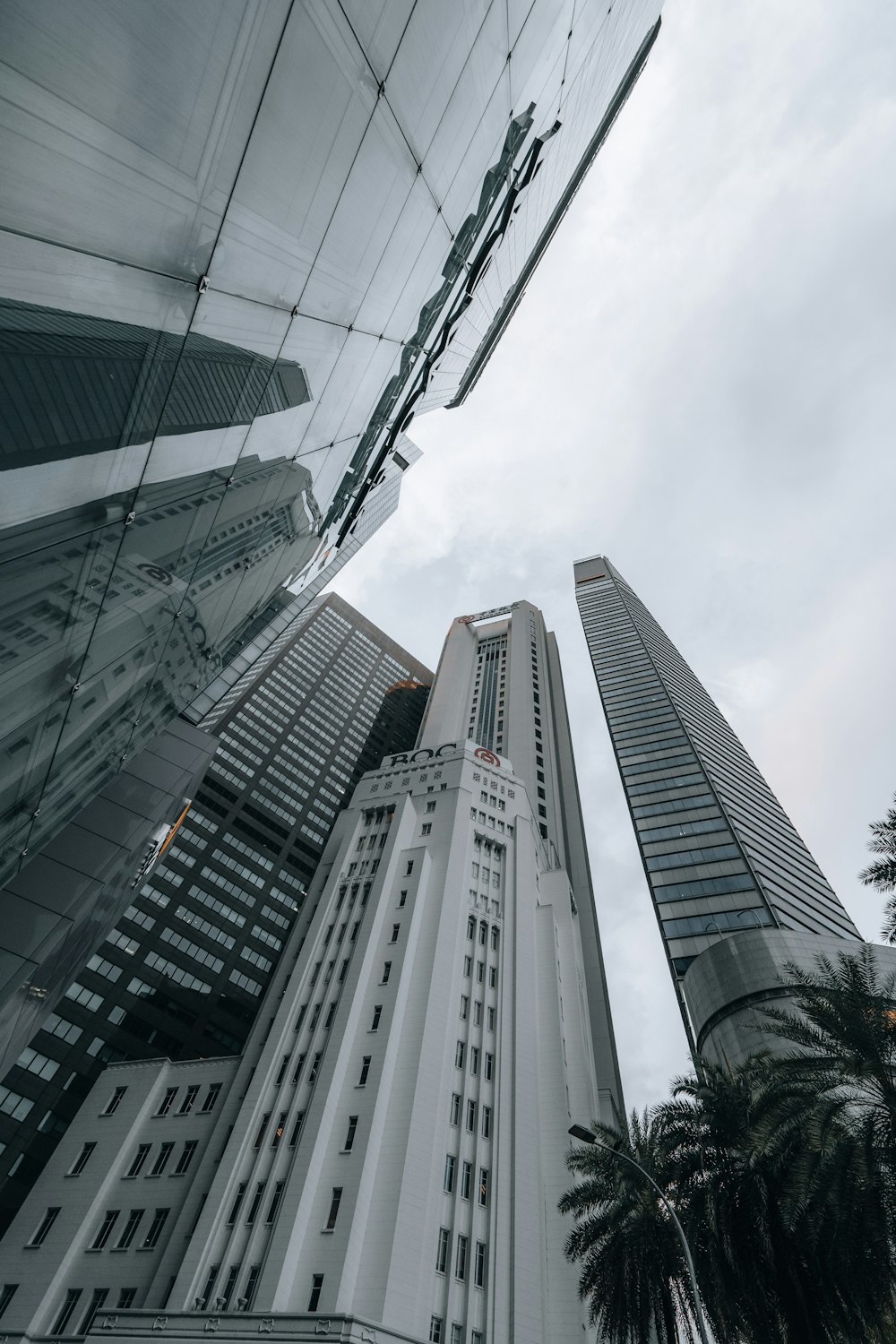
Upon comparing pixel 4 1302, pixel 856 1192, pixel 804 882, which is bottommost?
pixel 856 1192

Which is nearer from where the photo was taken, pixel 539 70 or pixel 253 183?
pixel 253 183

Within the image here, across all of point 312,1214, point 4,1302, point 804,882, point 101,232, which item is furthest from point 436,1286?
point 804,882

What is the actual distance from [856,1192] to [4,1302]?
48.6 m

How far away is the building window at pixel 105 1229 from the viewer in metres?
42.0

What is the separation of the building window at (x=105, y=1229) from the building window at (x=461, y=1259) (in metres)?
22.3

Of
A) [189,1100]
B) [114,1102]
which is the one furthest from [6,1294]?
[189,1100]

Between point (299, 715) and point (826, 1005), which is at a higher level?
point (299, 715)

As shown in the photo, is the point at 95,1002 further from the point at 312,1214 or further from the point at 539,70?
the point at 539,70

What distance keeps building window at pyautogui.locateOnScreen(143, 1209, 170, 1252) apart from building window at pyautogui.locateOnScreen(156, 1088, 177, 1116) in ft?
25.8

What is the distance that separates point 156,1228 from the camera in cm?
4138

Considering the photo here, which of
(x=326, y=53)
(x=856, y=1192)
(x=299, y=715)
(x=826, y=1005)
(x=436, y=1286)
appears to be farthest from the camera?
(x=299, y=715)

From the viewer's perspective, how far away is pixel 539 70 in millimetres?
16328

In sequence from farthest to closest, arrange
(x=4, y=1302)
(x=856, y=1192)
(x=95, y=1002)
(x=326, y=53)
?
(x=95, y=1002) → (x=4, y=1302) → (x=856, y=1192) → (x=326, y=53)

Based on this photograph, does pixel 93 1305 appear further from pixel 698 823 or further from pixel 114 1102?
pixel 698 823
